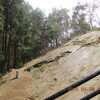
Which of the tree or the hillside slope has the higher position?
the tree

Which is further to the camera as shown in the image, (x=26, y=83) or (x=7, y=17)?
(x=7, y=17)

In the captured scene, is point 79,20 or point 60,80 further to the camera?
point 79,20

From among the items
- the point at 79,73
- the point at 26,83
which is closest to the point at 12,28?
the point at 26,83

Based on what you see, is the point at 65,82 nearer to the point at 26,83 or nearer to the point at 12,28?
the point at 26,83

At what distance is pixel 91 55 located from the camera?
9070 mm

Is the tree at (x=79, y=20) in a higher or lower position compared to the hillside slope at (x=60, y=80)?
higher

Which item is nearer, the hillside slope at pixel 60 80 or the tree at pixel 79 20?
the hillside slope at pixel 60 80

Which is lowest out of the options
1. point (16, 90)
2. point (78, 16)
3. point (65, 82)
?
point (16, 90)

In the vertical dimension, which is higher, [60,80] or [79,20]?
[79,20]

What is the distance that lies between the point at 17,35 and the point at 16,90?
17098 mm

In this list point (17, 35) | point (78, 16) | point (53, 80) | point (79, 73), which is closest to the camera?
point (79, 73)

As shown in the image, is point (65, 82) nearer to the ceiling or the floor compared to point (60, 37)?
nearer to the floor

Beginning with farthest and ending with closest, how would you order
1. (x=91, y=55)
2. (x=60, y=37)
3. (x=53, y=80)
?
(x=60, y=37), (x=91, y=55), (x=53, y=80)

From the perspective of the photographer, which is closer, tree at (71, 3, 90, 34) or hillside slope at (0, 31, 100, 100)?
hillside slope at (0, 31, 100, 100)
